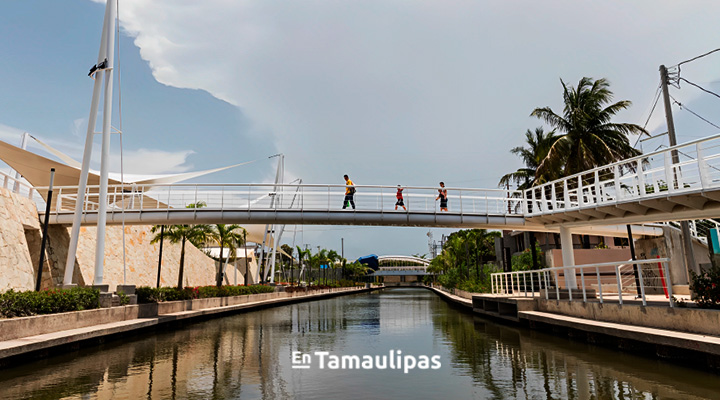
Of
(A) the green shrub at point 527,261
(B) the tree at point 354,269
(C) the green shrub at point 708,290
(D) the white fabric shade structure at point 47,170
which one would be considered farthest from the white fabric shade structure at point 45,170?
(B) the tree at point 354,269

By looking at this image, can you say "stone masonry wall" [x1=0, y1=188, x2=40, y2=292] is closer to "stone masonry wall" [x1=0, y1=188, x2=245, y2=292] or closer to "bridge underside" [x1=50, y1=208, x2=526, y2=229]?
"stone masonry wall" [x1=0, y1=188, x2=245, y2=292]

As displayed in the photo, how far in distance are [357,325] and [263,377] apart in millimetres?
10916

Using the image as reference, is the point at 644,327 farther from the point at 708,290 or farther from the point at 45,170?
the point at 45,170

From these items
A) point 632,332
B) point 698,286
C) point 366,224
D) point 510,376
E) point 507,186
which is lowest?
point 510,376

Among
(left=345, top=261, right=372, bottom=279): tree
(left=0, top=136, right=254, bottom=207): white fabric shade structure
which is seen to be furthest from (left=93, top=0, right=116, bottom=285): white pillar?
(left=345, top=261, right=372, bottom=279): tree

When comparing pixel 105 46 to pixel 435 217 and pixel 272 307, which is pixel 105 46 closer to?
pixel 435 217

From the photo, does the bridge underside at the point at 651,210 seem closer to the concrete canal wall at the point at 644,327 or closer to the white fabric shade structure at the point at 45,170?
the concrete canal wall at the point at 644,327

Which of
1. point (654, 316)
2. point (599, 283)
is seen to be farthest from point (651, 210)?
point (654, 316)

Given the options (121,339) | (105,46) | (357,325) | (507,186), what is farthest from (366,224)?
(507,186)

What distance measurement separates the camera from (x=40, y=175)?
102 feet

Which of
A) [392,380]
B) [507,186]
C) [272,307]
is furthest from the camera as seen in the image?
[507,186]

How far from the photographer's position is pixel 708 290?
9.87 metres

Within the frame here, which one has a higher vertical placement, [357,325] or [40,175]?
[40,175]

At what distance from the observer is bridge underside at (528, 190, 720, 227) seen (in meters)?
12.1
